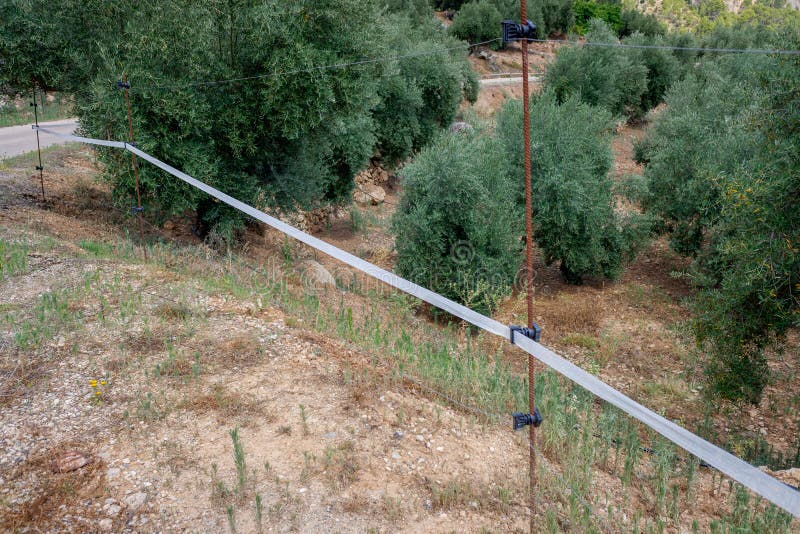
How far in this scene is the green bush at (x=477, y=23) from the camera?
40.3 metres

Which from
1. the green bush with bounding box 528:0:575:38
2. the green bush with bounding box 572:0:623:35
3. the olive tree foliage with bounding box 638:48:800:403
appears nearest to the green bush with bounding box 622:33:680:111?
the green bush with bounding box 528:0:575:38

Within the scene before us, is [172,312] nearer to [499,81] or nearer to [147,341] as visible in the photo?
[147,341]

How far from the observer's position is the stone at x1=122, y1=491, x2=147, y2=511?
4.06 m

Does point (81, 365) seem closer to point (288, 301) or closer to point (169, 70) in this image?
point (288, 301)

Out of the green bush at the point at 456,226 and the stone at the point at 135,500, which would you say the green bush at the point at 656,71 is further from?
the stone at the point at 135,500

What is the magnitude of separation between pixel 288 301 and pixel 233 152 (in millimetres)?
5559

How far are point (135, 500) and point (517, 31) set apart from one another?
159 inches

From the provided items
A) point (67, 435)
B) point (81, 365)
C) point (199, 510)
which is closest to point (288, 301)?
point (81, 365)

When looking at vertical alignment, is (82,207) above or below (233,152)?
below

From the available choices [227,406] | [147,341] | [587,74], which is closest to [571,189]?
[147,341]

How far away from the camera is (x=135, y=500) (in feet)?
13.5

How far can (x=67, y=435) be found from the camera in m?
4.80

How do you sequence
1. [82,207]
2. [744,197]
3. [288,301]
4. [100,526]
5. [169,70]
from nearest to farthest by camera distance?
[100,526]
[744,197]
[288,301]
[169,70]
[82,207]

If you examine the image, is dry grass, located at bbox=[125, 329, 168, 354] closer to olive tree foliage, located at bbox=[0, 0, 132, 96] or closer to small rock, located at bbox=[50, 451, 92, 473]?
small rock, located at bbox=[50, 451, 92, 473]
